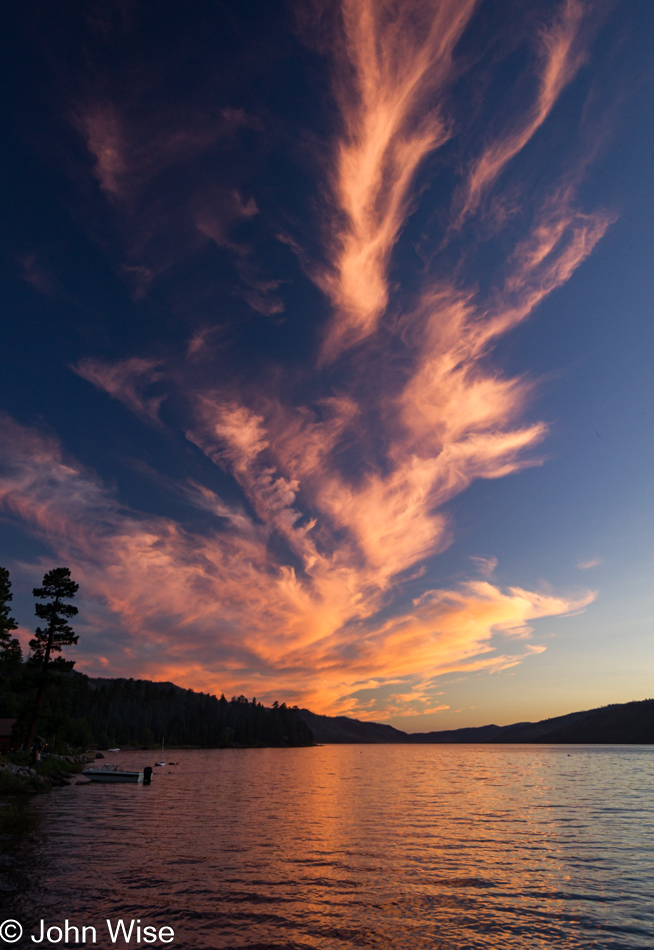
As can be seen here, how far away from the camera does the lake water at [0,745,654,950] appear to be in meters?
16.6

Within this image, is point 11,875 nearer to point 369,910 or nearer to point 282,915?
point 282,915

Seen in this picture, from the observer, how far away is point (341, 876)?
23.4 m

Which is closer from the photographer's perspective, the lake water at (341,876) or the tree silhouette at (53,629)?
the lake water at (341,876)

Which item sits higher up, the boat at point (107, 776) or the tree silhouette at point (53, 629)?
the tree silhouette at point (53, 629)

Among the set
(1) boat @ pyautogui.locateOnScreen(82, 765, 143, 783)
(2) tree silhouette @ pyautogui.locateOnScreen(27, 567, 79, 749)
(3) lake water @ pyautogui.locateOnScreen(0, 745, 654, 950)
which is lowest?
(3) lake water @ pyautogui.locateOnScreen(0, 745, 654, 950)

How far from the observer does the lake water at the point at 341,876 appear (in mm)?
16594

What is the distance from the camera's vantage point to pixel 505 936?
16.3 m

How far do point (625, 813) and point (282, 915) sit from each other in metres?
40.4

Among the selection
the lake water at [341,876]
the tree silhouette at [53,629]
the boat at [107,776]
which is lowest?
the lake water at [341,876]

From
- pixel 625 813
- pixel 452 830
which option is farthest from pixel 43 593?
pixel 625 813

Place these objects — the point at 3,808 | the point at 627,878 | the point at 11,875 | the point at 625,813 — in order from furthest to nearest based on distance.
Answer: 1. the point at 625,813
2. the point at 3,808
3. the point at 627,878
4. the point at 11,875

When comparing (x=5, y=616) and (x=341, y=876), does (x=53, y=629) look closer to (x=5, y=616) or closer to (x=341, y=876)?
(x=5, y=616)

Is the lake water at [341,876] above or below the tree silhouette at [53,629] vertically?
below

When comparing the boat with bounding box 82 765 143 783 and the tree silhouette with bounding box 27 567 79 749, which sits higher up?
the tree silhouette with bounding box 27 567 79 749
